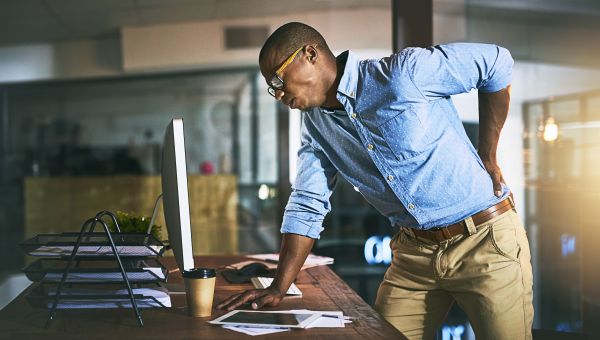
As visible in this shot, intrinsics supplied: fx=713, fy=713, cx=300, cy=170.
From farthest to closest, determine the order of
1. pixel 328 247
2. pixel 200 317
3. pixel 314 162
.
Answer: pixel 328 247, pixel 314 162, pixel 200 317

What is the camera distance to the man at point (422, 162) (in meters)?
1.83

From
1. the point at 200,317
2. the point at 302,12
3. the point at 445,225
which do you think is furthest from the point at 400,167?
the point at 302,12

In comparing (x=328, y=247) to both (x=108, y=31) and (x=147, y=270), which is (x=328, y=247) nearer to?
(x=108, y=31)

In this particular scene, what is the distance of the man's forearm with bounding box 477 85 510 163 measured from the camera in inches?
80.9

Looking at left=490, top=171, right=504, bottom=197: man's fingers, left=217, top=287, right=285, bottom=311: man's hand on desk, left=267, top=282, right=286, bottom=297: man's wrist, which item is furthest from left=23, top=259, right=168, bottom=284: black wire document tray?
left=490, top=171, right=504, bottom=197: man's fingers

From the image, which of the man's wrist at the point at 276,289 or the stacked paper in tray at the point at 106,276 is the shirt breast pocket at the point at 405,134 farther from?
the stacked paper in tray at the point at 106,276

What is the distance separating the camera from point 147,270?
5.34 ft

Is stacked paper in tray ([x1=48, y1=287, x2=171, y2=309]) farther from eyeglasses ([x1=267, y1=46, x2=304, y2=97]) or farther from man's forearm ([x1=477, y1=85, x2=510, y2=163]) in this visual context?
man's forearm ([x1=477, y1=85, x2=510, y2=163])

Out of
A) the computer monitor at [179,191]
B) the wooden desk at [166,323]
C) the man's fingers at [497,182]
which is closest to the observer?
the wooden desk at [166,323]

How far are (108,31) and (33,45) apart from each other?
52 cm

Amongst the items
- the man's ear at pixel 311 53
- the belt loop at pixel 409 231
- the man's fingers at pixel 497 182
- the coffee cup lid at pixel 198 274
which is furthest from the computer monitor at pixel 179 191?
the man's fingers at pixel 497 182

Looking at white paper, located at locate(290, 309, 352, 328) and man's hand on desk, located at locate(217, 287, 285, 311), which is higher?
man's hand on desk, located at locate(217, 287, 285, 311)

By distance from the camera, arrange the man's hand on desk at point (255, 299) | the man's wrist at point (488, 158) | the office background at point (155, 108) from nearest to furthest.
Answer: the man's hand on desk at point (255, 299) < the man's wrist at point (488, 158) < the office background at point (155, 108)

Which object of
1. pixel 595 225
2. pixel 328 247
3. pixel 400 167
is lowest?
pixel 328 247
